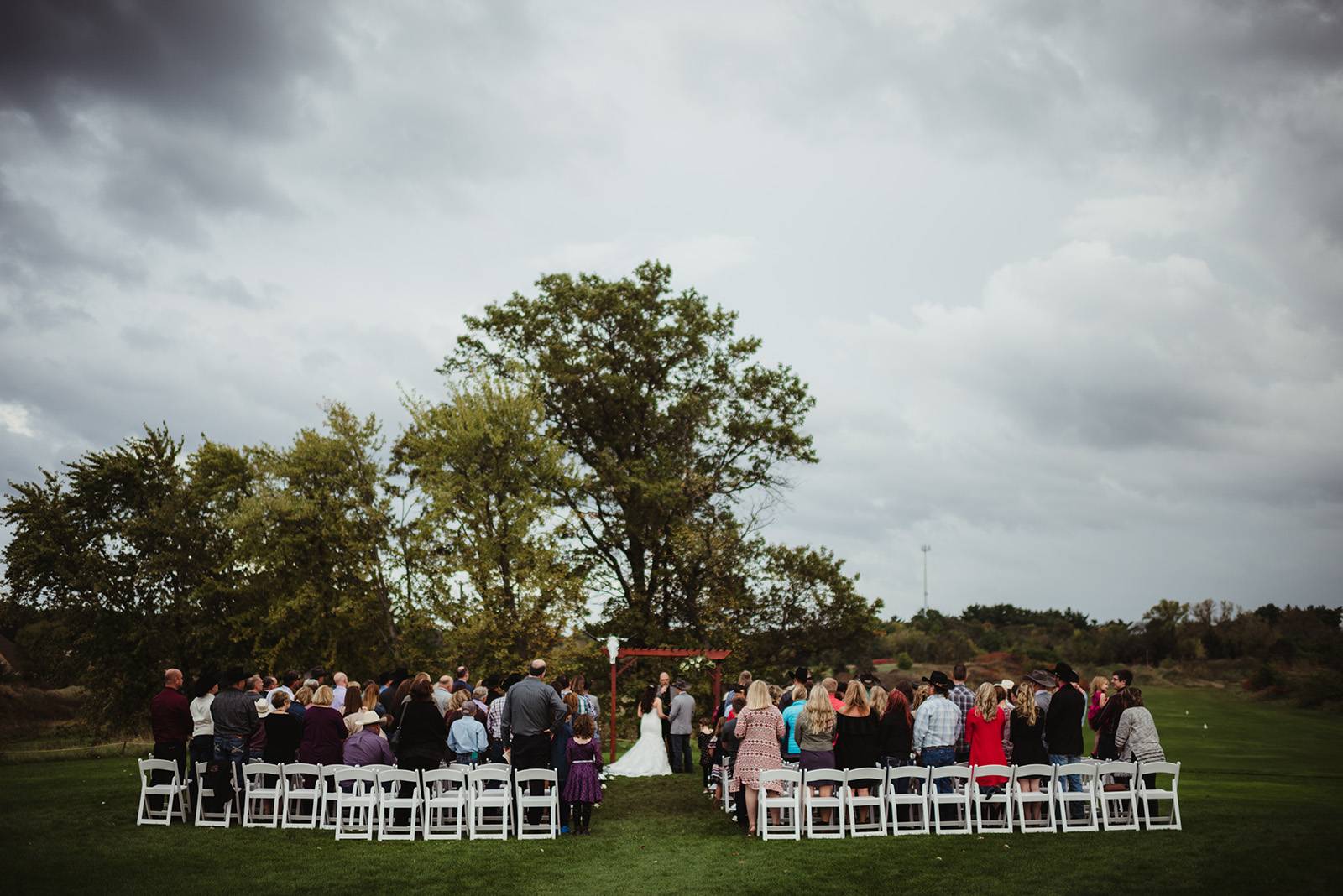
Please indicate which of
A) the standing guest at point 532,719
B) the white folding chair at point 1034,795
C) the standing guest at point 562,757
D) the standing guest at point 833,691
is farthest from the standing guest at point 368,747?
the white folding chair at point 1034,795

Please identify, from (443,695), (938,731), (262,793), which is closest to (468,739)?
(443,695)

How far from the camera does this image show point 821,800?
37.3 ft

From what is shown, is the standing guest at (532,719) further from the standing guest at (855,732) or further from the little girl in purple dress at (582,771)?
the standing guest at (855,732)

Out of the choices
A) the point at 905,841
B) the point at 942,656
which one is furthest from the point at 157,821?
the point at 942,656

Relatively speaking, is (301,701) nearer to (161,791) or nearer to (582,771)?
(161,791)

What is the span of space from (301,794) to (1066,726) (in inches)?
349

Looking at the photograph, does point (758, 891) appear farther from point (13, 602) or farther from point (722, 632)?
point (13, 602)

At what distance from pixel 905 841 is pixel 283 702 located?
24.4 ft

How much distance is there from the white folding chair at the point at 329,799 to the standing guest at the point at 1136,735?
8.83 meters

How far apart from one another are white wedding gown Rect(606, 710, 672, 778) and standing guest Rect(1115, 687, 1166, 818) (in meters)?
8.46

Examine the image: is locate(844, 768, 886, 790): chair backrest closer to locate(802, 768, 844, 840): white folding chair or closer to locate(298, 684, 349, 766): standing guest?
locate(802, 768, 844, 840): white folding chair

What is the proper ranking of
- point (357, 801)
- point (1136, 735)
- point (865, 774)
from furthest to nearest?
1. point (1136, 735)
2. point (357, 801)
3. point (865, 774)

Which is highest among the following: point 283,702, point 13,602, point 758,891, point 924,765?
point 13,602

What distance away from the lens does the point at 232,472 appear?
3606 centimetres
